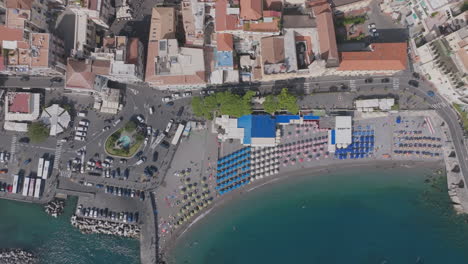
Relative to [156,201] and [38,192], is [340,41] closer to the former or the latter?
[156,201]

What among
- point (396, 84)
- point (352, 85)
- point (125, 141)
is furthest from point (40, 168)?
point (396, 84)

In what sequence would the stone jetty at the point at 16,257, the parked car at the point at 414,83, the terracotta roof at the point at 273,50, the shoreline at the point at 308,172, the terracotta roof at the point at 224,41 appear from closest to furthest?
the terracotta roof at the point at 224,41
the terracotta roof at the point at 273,50
the parked car at the point at 414,83
the stone jetty at the point at 16,257
the shoreline at the point at 308,172

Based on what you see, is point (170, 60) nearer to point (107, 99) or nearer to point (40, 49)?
point (107, 99)

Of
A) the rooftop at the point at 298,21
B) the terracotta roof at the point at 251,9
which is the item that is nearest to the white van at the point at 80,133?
the terracotta roof at the point at 251,9

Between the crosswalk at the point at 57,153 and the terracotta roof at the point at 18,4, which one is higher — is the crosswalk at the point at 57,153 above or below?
below

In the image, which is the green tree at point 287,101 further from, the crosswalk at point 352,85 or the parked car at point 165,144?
the parked car at point 165,144
